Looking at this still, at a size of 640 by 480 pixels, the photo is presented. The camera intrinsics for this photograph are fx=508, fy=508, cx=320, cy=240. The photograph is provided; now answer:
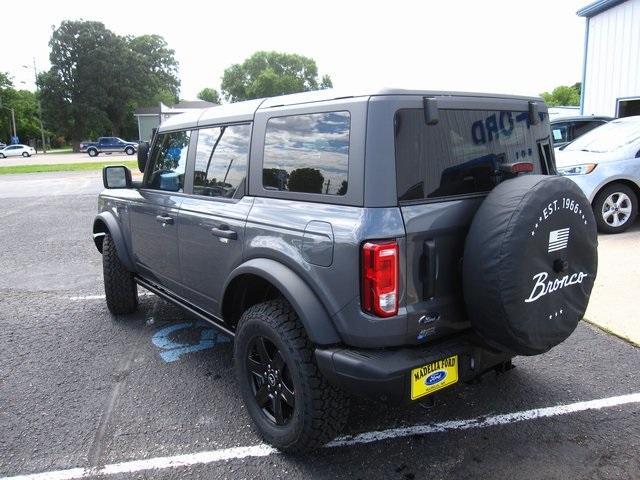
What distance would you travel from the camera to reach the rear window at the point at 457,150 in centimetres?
240

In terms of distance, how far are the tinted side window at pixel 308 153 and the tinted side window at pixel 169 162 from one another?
43.5 inches

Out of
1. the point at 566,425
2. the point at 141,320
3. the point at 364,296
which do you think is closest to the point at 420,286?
the point at 364,296

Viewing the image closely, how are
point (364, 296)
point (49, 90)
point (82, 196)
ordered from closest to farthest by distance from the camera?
point (364, 296), point (82, 196), point (49, 90)

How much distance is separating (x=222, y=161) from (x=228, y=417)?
5.33 feet

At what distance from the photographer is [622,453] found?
105 inches

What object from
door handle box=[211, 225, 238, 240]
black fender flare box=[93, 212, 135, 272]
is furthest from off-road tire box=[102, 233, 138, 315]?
door handle box=[211, 225, 238, 240]

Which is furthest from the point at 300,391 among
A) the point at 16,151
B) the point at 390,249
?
the point at 16,151

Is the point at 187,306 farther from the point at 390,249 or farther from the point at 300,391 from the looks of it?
the point at 390,249

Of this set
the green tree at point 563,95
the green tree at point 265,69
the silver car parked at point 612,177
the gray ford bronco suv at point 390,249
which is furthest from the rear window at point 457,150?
the green tree at point 265,69

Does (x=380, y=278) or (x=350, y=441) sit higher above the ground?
(x=380, y=278)

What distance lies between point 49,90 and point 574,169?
64407mm

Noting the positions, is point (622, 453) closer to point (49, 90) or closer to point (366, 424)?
point (366, 424)

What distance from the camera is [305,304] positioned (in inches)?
95.7

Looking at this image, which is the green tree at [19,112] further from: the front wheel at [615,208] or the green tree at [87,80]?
the front wheel at [615,208]
